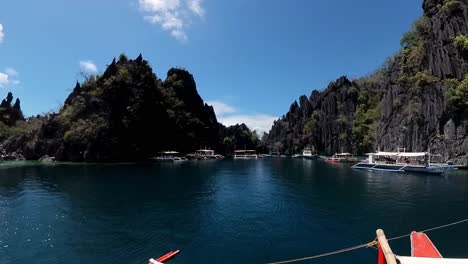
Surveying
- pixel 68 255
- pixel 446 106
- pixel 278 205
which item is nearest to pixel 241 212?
pixel 278 205

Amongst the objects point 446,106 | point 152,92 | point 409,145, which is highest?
point 152,92

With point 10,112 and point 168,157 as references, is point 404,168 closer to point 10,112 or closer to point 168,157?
point 168,157

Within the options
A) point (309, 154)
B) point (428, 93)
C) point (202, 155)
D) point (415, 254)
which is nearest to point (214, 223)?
point (415, 254)

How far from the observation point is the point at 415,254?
1025 cm

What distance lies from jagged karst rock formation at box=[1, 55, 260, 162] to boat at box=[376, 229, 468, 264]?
357ft

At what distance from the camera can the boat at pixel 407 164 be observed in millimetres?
60888

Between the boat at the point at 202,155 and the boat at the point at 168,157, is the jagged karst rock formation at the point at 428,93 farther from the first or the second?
the boat at the point at 168,157

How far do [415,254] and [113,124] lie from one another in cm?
11195

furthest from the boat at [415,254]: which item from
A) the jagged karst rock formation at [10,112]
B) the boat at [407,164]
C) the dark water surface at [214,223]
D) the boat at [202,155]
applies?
the jagged karst rock formation at [10,112]

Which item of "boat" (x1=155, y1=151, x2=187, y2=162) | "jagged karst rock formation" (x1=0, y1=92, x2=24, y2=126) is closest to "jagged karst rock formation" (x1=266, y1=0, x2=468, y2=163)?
"boat" (x1=155, y1=151, x2=187, y2=162)

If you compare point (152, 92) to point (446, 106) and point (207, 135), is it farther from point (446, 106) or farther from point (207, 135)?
point (446, 106)

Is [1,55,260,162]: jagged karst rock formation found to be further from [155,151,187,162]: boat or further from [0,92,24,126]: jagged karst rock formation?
[0,92,24,126]: jagged karst rock formation

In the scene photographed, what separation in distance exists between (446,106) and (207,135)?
11049 cm

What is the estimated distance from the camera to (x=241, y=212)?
87.6ft
